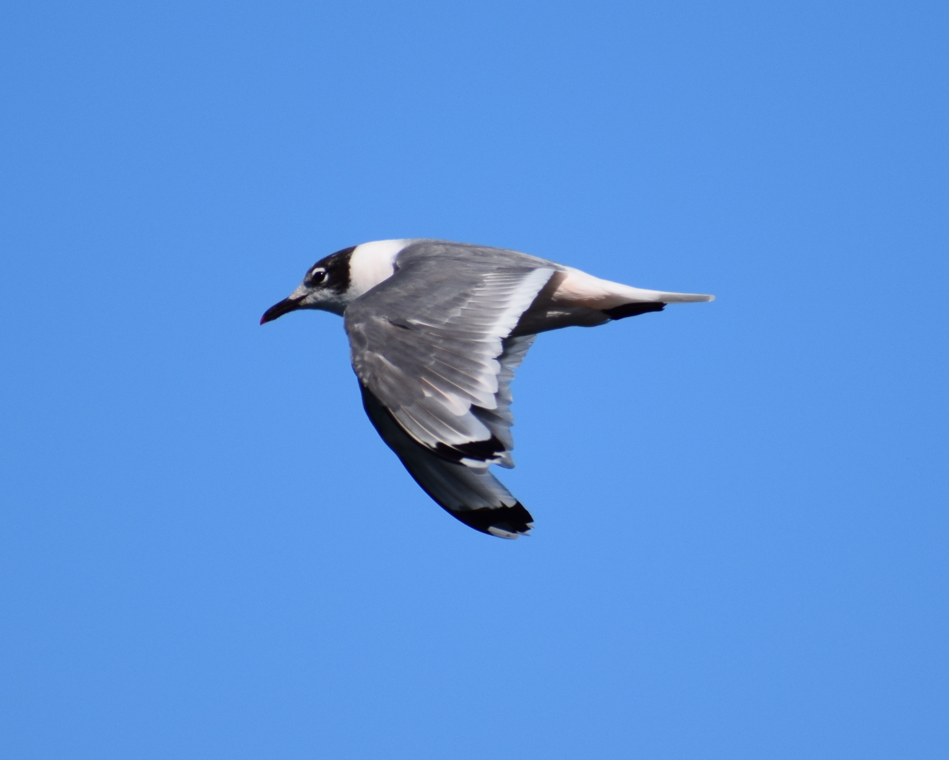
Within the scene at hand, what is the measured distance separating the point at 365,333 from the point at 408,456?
1.07 meters

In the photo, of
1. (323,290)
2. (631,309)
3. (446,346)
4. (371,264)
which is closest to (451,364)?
(446,346)

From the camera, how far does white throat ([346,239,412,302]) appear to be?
4668 mm

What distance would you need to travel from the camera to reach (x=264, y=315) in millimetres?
5258

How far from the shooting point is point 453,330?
3.46 m

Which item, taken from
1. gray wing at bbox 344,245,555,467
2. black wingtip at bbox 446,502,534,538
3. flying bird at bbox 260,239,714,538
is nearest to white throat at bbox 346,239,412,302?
flying bird at bbox 260,239,714,538

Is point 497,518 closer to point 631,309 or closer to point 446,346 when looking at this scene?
point 631,309

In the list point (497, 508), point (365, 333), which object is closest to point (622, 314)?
point (497, 508)

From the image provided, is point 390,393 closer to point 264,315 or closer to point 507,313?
point 507,313

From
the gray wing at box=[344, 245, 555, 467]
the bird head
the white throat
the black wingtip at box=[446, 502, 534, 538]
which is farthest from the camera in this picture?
the bird head

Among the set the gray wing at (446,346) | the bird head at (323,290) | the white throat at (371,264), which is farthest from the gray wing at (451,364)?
the bird head at (323,290)

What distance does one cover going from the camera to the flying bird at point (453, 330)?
3.20 metres

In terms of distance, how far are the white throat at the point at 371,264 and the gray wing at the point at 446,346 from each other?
57cm

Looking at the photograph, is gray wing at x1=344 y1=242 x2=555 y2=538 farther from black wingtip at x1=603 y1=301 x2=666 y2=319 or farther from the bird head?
the bird head

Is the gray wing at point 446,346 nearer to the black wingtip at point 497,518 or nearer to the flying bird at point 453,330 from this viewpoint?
the flying bird at point 453,330
